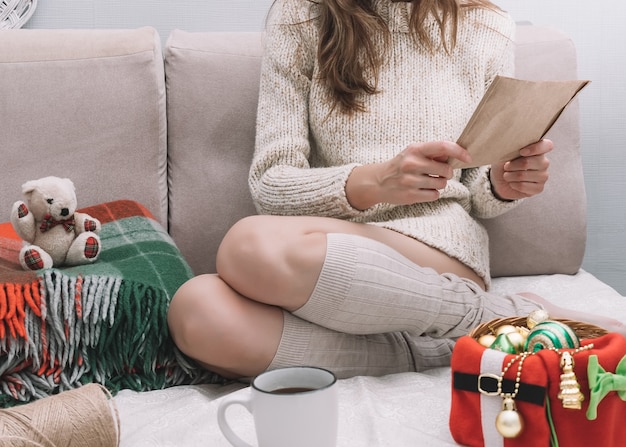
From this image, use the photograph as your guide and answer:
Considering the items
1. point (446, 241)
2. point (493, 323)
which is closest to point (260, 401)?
point (493, 323)

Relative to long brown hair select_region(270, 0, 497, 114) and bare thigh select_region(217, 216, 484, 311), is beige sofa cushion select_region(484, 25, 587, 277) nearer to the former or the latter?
long brown hair select_region(270, 0, 497, 114)

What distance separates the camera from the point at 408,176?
40.7 inches

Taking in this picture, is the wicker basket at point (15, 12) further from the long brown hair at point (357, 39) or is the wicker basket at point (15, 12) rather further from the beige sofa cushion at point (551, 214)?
the beige sofa cushion at point (551, 214)

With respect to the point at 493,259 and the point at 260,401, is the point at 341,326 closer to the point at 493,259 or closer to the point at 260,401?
the point at 260,401

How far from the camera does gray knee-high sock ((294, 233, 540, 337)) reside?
0.95 metres

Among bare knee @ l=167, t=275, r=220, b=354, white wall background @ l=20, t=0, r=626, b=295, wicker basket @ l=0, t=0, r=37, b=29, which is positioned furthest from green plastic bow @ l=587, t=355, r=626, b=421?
wicker basket @ l=0, t=0, r=37, b=29

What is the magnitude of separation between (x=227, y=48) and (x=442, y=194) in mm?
569

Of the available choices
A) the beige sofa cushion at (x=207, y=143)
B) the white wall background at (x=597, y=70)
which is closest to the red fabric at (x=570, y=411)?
the beige sofa cushion at (x=207, y=143)

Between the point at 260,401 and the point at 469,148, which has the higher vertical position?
the point at 469,148

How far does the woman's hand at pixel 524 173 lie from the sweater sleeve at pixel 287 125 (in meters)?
Answer: 0.25

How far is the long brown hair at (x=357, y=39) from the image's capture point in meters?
1.26

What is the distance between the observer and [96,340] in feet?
3.38

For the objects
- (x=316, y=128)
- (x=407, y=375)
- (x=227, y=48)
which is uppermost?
(x=227, y=48)

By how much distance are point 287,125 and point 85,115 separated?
424 mm
